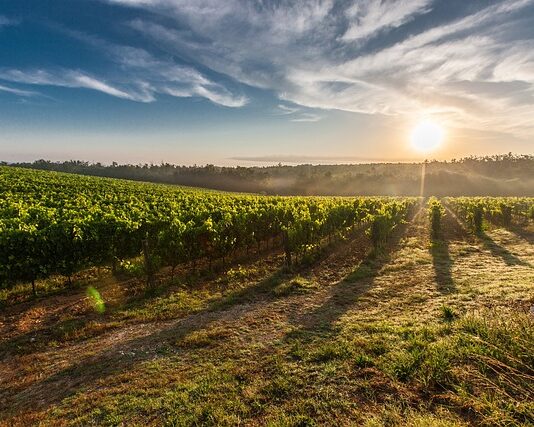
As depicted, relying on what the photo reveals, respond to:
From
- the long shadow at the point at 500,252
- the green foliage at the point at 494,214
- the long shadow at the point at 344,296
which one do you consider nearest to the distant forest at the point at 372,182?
the green foliage at the point at 494,214

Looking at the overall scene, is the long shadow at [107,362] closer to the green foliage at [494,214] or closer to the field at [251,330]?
the field at [251,330]

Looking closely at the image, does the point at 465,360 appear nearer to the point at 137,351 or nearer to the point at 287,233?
the point at 137,351

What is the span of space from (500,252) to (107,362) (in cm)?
1906

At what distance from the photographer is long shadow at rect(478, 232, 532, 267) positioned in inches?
590

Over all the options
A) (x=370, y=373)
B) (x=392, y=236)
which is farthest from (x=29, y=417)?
(x=392, y=236)

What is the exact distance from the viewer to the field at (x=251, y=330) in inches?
212

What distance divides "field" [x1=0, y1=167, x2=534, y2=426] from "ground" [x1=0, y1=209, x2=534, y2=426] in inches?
1.4

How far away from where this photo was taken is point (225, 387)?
6.04 metres

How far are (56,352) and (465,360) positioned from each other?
29.5ft

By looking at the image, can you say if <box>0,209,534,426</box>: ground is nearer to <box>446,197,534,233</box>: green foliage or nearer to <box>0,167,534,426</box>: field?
<box>0,167,534,426</box>: field

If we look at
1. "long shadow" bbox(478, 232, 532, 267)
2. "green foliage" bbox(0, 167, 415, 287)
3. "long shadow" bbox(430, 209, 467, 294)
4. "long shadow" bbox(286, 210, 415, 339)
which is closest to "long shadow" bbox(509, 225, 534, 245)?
"long shadow" bbox(478, 232, 532, 267)

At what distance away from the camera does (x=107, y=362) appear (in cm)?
725

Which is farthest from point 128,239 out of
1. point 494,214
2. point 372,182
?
point 372,182

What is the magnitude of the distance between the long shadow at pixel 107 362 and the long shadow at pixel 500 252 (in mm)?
12764
